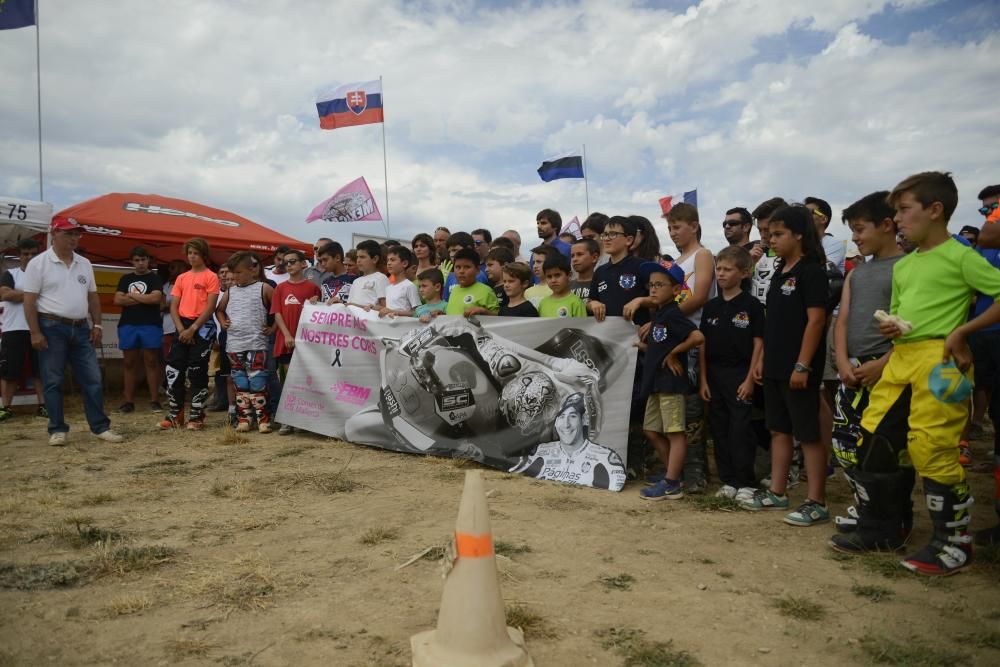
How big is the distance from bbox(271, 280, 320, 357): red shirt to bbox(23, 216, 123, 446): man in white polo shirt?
185 cm

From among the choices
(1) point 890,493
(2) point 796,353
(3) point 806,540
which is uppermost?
(2) point 796,353

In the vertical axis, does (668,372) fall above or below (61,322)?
below

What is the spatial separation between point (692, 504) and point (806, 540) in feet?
3.00

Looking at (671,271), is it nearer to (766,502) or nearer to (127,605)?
(766,502)

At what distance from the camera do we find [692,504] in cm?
490

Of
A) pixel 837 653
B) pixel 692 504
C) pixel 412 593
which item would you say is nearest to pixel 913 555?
pixel 837 653

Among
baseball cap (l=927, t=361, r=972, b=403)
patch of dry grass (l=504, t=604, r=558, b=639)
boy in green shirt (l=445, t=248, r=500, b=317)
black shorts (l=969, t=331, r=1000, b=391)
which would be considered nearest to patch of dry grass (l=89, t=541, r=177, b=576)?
patch of dry grass (l=504, t=604, r=558, b=639)

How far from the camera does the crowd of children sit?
11.6 feet

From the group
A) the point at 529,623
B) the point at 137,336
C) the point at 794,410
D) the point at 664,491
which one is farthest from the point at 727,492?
the point at 137,336

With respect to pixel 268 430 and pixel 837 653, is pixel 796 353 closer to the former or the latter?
pixel 837 653

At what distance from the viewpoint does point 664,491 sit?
16.6 feet

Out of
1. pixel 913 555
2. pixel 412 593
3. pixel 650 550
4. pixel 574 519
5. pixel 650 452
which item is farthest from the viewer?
pixel 650 452

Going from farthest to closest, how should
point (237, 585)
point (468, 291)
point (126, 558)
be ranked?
point (468, 291), point (126, 558), point (237, 585)

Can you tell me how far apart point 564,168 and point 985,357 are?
32.0 ft
